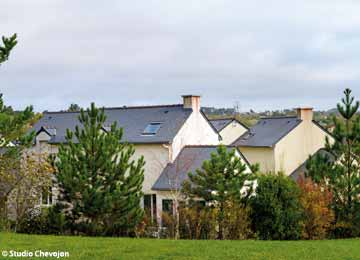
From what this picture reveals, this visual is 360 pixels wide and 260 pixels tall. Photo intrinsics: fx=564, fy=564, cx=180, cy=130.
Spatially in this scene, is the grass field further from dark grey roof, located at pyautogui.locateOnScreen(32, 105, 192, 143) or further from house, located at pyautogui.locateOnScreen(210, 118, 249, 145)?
house, located at pyautogui.locateOnScreen(210, 118, 249, 145)

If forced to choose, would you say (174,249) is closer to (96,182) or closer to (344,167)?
(96,182)

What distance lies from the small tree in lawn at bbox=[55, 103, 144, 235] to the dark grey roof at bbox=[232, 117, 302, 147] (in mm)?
19716

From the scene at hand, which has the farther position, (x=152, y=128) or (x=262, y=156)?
(x=262, y=156)

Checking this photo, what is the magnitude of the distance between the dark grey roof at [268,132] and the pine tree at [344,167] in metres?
13.5

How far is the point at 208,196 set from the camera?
25.5m

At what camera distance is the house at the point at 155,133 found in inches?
1315

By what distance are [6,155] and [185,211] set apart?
8.22 metres

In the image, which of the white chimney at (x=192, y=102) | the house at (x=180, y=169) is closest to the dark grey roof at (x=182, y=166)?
the house at (x=180, y=169)

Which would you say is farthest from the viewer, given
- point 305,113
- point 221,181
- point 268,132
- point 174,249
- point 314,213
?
point 268,132

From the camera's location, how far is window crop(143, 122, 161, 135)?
35.0 m

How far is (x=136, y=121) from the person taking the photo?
36.9 metres

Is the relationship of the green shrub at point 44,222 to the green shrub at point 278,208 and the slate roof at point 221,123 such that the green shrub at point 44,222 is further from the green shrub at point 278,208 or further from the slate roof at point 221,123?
the slate roof at point 221,123

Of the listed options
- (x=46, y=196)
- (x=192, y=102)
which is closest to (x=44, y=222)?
(x=46, y=196)

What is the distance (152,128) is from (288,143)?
12501mm
